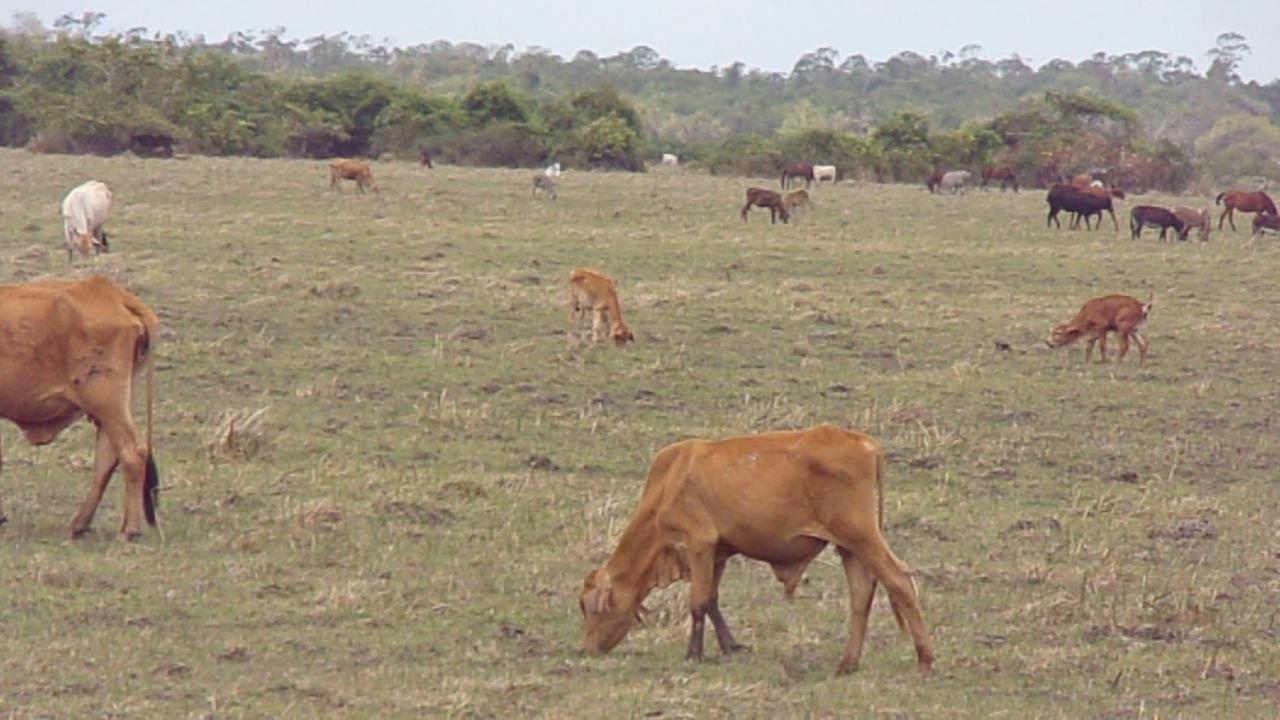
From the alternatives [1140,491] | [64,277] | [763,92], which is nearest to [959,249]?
[64,277]

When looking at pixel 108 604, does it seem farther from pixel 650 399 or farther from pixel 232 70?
pixel 232 70

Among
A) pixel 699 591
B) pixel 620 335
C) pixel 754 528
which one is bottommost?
pixel 620 335

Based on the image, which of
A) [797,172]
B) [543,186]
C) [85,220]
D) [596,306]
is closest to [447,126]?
[797,172]

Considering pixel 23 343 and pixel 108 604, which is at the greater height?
pixel 23 343

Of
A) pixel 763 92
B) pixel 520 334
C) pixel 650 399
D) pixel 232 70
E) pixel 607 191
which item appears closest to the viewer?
pixel 650 399

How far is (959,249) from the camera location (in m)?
27.1

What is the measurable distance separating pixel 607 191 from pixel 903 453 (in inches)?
927

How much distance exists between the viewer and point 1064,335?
60.3 ft

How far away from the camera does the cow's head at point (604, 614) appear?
8125mm

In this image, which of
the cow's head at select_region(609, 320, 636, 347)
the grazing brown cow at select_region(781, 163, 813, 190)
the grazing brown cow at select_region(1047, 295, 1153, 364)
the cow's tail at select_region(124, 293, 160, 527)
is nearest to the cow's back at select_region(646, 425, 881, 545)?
the cow's tail at select_region(124, 293, 160, 527)

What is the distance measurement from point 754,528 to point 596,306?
10190mm

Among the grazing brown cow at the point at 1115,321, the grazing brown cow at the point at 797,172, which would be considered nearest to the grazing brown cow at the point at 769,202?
the grazing brown cow at the point at 797,172

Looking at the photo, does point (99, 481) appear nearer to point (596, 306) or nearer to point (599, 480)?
A: point (599, 480)

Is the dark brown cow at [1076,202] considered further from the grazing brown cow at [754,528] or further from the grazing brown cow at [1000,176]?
the grazing brown cow at [754,528]
